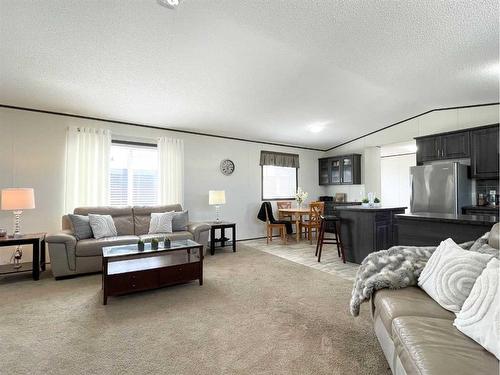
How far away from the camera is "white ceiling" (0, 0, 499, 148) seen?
2.22 meters

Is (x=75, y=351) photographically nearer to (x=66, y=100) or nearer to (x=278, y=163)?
(x=66, y=100)

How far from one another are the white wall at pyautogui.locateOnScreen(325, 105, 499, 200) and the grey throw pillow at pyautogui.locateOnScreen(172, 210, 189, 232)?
14.6ft

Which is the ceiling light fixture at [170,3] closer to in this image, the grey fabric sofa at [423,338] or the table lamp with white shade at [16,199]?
the grey fabric sofa at [423,338]

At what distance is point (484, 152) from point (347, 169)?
110 inches

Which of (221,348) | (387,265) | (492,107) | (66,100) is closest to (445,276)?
(387,265)

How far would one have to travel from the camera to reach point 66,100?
146 inches

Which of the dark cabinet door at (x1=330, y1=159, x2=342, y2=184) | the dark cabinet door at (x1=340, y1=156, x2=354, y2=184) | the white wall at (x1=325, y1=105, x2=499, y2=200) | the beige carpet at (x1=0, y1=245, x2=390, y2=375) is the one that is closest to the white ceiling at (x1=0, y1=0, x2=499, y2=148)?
the white wall at (x1=325, y1=105, x2=499, y2=200)

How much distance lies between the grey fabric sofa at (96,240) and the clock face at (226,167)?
1405 mm

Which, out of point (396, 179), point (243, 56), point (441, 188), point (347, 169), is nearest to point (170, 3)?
point (243, 56)

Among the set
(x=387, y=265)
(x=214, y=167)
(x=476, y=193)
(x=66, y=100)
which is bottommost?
(x=387, y=265)

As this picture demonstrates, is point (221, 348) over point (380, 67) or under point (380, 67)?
under

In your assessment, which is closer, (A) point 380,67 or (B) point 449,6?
(B) point 449,6

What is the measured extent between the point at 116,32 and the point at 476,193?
5800mm

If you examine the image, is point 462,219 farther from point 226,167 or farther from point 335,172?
point 335,172
